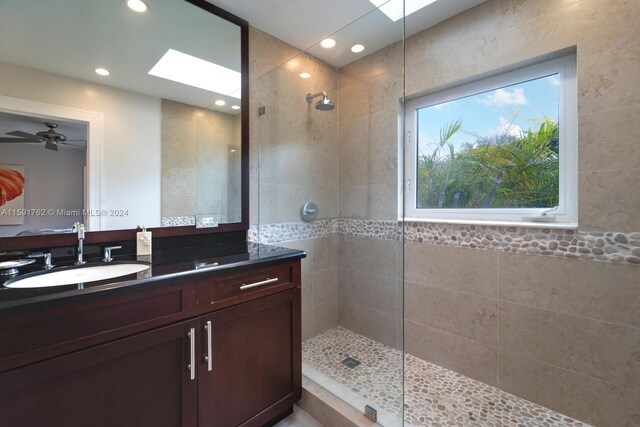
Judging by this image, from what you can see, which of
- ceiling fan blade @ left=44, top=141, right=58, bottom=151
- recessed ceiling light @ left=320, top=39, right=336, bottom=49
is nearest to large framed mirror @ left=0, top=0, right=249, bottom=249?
ceiling fan blade @ left=44, top=141, right=58, bottom=151

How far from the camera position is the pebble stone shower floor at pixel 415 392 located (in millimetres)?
1401

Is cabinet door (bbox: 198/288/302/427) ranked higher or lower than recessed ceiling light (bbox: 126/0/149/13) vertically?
lower

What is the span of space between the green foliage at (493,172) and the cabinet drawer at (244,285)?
1205 mm

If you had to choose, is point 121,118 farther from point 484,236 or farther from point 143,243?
point 484,236

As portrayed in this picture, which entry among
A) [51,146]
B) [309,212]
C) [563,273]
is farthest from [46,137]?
[563,273]

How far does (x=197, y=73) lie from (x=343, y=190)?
4.02 feet

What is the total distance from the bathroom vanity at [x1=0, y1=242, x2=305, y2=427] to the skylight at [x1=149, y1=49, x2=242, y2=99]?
0.98 metres

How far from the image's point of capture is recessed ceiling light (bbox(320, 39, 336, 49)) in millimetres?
2002

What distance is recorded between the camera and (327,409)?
1.41m

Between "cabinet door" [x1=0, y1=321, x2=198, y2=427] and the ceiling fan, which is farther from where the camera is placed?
the ceiling fan

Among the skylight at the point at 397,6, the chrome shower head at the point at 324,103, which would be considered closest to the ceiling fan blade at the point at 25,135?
the chrome shower head at the point at 324,103

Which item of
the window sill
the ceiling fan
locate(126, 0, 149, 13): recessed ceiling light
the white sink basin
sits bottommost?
the white sink basin

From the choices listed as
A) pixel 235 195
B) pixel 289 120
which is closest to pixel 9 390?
pixel 235 195

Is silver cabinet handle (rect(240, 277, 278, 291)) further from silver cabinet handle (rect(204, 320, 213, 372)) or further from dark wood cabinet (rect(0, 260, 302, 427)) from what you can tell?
silver cabinet handle (rect(204, 320, 213, 372))
